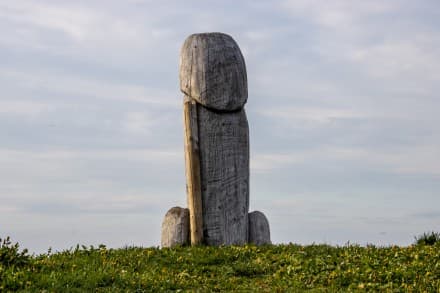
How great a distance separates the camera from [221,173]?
14.6 meters

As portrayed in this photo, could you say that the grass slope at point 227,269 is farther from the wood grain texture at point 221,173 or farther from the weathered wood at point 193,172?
the wood grain texture at point 221,173

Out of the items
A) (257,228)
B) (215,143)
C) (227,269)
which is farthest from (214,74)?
(227,269)

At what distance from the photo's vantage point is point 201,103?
579 inches

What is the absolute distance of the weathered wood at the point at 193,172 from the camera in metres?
14.6

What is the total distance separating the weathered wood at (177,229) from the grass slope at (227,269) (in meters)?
0.61

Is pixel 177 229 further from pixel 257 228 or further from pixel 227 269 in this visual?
pixel 227 269

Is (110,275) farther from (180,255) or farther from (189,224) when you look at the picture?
(189,224)

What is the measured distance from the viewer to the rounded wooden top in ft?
48.1

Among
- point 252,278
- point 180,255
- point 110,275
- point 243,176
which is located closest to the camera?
point 110,275

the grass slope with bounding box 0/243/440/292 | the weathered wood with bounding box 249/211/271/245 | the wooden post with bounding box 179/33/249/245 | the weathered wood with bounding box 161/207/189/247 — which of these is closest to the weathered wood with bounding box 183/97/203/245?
the wooden post with bounding box 179/33/249/245

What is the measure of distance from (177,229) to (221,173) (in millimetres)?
1509

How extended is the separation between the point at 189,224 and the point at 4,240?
3.80 m

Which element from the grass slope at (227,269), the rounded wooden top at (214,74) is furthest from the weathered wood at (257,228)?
the rounded wooden top at (214,74)

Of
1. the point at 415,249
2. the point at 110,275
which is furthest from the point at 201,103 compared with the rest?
the point at 415,249
